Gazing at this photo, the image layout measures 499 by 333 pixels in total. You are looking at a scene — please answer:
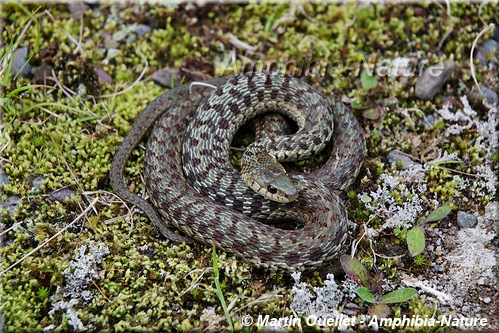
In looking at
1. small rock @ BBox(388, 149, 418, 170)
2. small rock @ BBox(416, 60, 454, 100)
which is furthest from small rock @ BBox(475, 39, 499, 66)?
small rock @ BBox(388, 149, 418, 170)

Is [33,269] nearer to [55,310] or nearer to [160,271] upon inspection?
[55,310]

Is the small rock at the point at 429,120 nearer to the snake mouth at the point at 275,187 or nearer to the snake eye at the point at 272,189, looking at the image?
the snake mouth at the point at 275,187

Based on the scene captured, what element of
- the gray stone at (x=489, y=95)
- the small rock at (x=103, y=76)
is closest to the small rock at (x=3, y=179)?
the small rock at (x=103, y=76)

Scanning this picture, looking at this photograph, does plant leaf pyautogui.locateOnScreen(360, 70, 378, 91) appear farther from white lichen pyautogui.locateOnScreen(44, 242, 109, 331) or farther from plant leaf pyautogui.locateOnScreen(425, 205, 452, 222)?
white lichen pyautogui.locateOnScreen(44, 242, 109, 331)

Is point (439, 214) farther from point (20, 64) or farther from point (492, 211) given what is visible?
point (20, 64)

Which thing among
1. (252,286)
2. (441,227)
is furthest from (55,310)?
(441,227)

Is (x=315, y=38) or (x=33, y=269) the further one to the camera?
(x=315, y=38)
